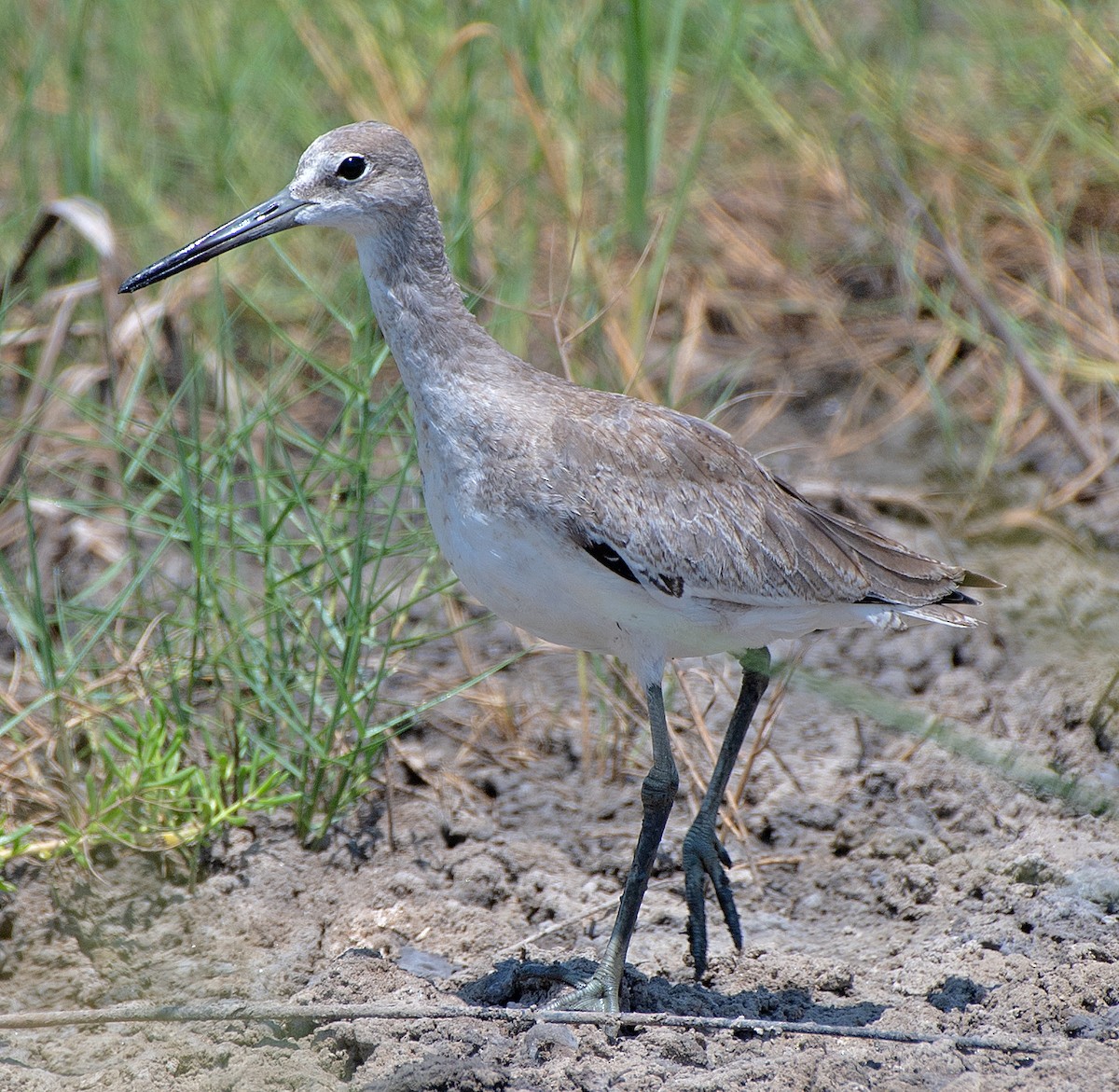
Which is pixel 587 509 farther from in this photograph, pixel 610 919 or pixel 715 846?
pixel 610 919

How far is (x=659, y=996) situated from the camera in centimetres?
349

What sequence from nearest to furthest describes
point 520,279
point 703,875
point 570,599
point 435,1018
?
point 435,1018, point 570,599, point 703,875, point 520,279

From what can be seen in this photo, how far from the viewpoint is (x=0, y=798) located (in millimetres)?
3934

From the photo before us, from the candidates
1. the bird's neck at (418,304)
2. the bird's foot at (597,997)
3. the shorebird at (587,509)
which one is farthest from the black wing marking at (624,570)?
the bird's foot at (597,997)

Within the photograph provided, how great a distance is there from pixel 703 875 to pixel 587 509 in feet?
3.47

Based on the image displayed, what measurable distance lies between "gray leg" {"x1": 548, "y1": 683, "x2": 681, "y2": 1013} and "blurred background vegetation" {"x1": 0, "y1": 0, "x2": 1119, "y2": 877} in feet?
2.99

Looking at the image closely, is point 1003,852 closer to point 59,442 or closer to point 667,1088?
point 667,1088

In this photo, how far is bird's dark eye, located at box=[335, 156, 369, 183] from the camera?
3.48m

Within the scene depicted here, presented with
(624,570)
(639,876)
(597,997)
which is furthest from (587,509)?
(597,997)

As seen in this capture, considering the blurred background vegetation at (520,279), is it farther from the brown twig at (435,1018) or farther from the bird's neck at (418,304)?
the brown twig at (435,1018)

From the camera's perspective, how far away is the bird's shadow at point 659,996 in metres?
3.37

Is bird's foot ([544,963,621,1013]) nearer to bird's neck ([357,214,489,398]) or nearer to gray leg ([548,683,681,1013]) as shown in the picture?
gray leg ([548,683,681,1013])

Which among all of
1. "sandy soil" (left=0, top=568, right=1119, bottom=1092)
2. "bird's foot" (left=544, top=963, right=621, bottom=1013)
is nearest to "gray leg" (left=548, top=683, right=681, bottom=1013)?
"bird's foot" (left=544, top=963, right=621, bottom=1013)

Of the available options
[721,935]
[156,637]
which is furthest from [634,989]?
[156,637]
